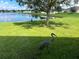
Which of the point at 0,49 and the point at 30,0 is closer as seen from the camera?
the point at 0,49

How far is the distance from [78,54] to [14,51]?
3258 millimetres

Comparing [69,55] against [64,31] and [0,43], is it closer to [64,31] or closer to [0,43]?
[0,43]

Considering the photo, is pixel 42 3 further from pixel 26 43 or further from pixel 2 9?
pixel 2 9

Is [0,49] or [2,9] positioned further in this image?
[2,9]

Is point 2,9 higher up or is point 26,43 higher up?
point 26,43

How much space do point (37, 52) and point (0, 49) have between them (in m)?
2.29

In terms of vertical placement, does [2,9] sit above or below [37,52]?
below

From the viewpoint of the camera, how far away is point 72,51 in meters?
14.0

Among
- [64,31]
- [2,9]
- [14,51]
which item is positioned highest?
[14,51]

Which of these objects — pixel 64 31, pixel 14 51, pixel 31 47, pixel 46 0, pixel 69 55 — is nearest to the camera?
pixel 69 55

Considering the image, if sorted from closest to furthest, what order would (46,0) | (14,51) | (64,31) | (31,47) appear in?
(14,51) < (31,47) < (64,31) < (46,0)

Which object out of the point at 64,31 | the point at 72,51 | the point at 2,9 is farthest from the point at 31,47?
the point at 2,9

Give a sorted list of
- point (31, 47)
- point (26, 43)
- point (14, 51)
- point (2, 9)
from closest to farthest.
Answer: point (14, 51)
point (31, 47)
point (26, 43)
point (2, 9)

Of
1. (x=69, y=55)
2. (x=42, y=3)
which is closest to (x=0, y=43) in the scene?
(x=69, y=55)
